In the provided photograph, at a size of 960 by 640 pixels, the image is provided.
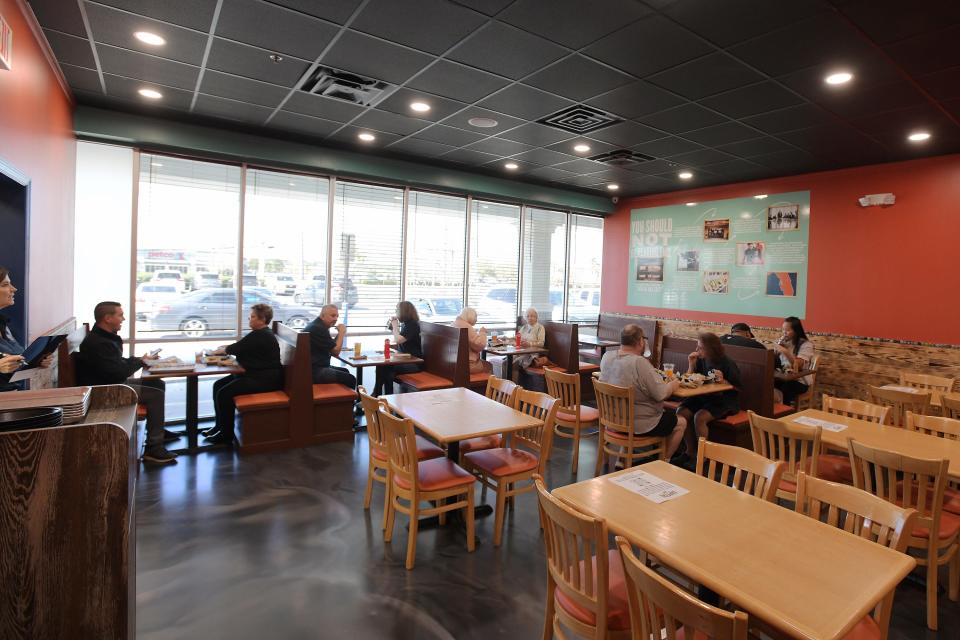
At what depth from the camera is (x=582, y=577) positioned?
6.63 feet

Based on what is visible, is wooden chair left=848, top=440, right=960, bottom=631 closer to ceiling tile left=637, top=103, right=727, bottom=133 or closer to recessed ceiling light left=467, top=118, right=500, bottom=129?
ceiling tile left=637, top=103, right=727, bottom=133

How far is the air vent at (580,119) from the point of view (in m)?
4.49

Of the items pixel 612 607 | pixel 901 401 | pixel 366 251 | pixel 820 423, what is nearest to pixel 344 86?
pixel 366 251

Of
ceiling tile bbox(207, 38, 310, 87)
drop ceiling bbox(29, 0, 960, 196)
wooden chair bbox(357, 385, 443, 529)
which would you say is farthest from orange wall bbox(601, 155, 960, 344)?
ceiling tile bbox(207, 38, 310, 87)

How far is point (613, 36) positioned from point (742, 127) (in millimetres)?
2298

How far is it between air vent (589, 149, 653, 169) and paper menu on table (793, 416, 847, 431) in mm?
3452

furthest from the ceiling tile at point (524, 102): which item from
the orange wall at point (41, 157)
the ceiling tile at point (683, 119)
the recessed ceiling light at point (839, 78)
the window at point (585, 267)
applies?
the window at point (585, 267)

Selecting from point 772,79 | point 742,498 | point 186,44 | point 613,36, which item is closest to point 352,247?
point 186,44

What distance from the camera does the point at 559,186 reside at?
7.99m

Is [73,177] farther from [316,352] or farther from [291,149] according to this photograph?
[316,352]

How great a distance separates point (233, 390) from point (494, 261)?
4270mm

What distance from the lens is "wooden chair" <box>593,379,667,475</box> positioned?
13.2 feet

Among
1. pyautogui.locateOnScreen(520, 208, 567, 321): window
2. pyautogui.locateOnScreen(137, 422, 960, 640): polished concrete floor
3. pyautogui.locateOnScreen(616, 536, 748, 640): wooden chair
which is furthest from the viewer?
pyautogui.locateOnScreen(520, 208, 567, 321): window

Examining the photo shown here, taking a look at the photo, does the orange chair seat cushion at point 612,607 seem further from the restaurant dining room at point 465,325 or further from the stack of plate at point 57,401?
the stack of plate at point 57,401
